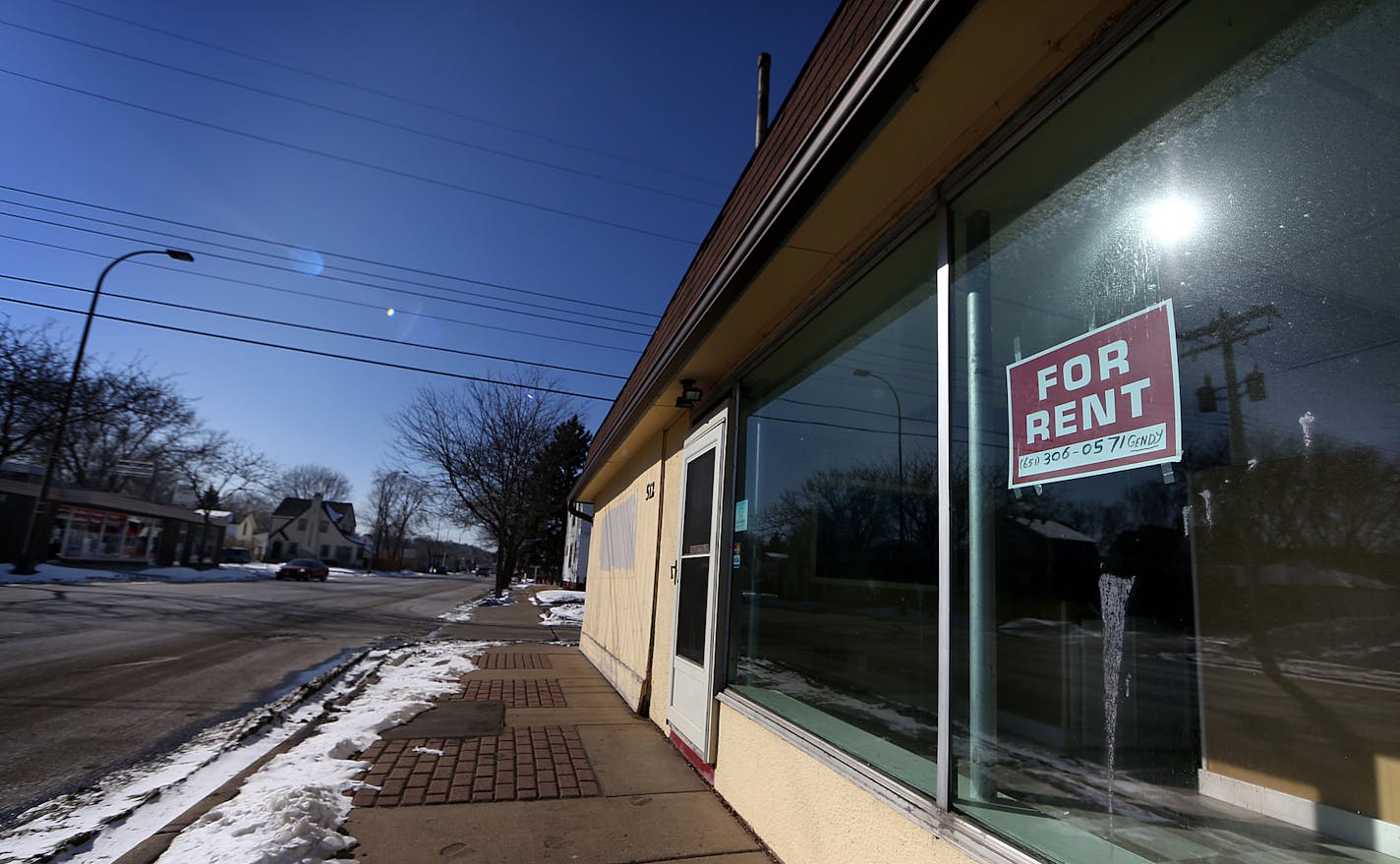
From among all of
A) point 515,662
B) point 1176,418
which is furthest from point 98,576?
point 1176,418

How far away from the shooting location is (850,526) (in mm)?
4324

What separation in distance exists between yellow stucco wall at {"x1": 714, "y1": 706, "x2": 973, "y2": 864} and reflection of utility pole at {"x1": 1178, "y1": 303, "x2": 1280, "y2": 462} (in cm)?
149

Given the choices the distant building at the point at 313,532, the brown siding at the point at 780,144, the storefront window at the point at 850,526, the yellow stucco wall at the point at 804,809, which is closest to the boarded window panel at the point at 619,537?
the brown siding at the point at 780,144

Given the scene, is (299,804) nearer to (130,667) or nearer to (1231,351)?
(1231,351)

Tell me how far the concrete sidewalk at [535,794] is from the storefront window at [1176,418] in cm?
183

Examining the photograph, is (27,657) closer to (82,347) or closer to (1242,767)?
(1242,767)

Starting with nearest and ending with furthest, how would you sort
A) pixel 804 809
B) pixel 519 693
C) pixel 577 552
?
1. pixel 804 809
2. pixel 519 693
3. pixel 577 552

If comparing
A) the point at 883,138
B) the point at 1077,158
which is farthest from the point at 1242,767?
the point at 883,138

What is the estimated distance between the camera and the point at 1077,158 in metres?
2.28

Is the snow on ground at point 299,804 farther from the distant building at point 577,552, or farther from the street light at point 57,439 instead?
the distant building at point 577,552

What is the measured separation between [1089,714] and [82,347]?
1003 inches

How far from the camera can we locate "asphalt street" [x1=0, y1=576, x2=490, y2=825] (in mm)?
4898

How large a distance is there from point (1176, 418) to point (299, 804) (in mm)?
4250

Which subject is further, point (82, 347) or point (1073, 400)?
point (82, 347)
